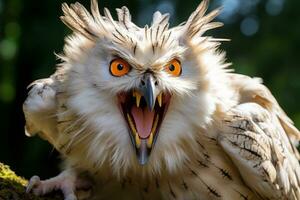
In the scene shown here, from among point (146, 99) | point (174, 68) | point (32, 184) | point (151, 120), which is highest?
point (174, 68)

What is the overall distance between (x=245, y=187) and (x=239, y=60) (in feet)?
12.7

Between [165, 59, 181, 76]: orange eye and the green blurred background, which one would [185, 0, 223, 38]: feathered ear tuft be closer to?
[165, 59, 181, 76]: orange eye

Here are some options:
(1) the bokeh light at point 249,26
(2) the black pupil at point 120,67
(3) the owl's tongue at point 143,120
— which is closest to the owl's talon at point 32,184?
(3) the owl's tongue at point 143,120

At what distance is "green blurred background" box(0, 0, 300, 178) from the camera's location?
7.63 meters

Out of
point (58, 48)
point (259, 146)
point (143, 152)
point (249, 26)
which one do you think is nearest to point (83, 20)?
point (143, 152)

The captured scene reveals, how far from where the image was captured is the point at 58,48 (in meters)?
7.55

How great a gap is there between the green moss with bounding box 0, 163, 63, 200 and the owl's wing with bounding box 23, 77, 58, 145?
1.48ft

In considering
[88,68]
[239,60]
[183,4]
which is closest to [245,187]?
[88,68]

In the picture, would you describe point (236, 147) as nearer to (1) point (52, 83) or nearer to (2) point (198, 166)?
(2) point (198, 166)

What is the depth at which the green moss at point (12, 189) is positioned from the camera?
3375 millimetres

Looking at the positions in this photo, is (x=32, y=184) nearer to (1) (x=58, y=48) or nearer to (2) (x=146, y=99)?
(2) (x=146, y=99)

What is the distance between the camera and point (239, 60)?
766 centimetres

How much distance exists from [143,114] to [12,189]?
740 mm

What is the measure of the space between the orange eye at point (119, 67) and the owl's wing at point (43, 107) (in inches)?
19.6
